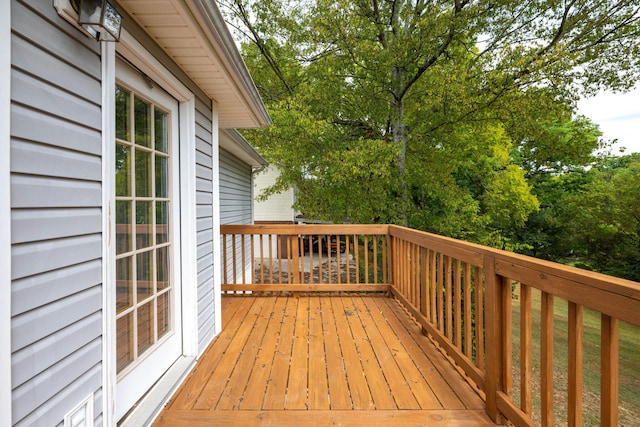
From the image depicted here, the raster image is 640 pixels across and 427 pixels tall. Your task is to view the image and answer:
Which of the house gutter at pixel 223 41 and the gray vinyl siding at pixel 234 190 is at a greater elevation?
the house gutter at pixel 223 41

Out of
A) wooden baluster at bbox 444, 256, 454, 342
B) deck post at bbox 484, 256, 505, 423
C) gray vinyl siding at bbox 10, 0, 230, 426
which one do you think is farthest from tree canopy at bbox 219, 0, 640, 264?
gray vinyl siding at bbox 10, 0, 230, 426

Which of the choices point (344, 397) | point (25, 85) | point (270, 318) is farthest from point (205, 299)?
point (25, 85)

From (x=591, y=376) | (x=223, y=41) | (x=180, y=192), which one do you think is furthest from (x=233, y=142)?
(x=591, y=376)

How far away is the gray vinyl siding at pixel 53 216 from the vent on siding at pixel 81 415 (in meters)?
0.03

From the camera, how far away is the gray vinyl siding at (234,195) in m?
5.89

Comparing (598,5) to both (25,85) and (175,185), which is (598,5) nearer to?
(175,185)

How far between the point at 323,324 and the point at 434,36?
6087 millimetres

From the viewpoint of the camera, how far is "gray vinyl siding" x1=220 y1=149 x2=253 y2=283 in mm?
5891

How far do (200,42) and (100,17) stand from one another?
2.11 ft

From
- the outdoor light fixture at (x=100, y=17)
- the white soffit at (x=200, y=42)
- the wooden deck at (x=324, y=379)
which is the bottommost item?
the wooden deck at (x=324, y=379)

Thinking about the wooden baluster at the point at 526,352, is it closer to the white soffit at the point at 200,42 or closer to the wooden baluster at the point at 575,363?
the wooden baluster at the point at 575,363

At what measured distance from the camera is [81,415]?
4.10 feet

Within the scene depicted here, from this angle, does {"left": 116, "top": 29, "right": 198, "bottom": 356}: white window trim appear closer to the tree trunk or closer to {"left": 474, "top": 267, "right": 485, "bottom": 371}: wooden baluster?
{"left": 474, "top": 267, "right": 485, "bottom": 371}: wooden baluster

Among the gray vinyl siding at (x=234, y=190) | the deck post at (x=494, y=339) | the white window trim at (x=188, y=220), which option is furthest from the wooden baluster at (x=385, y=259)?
the gray vinyl siding at (x=234, y=190)
